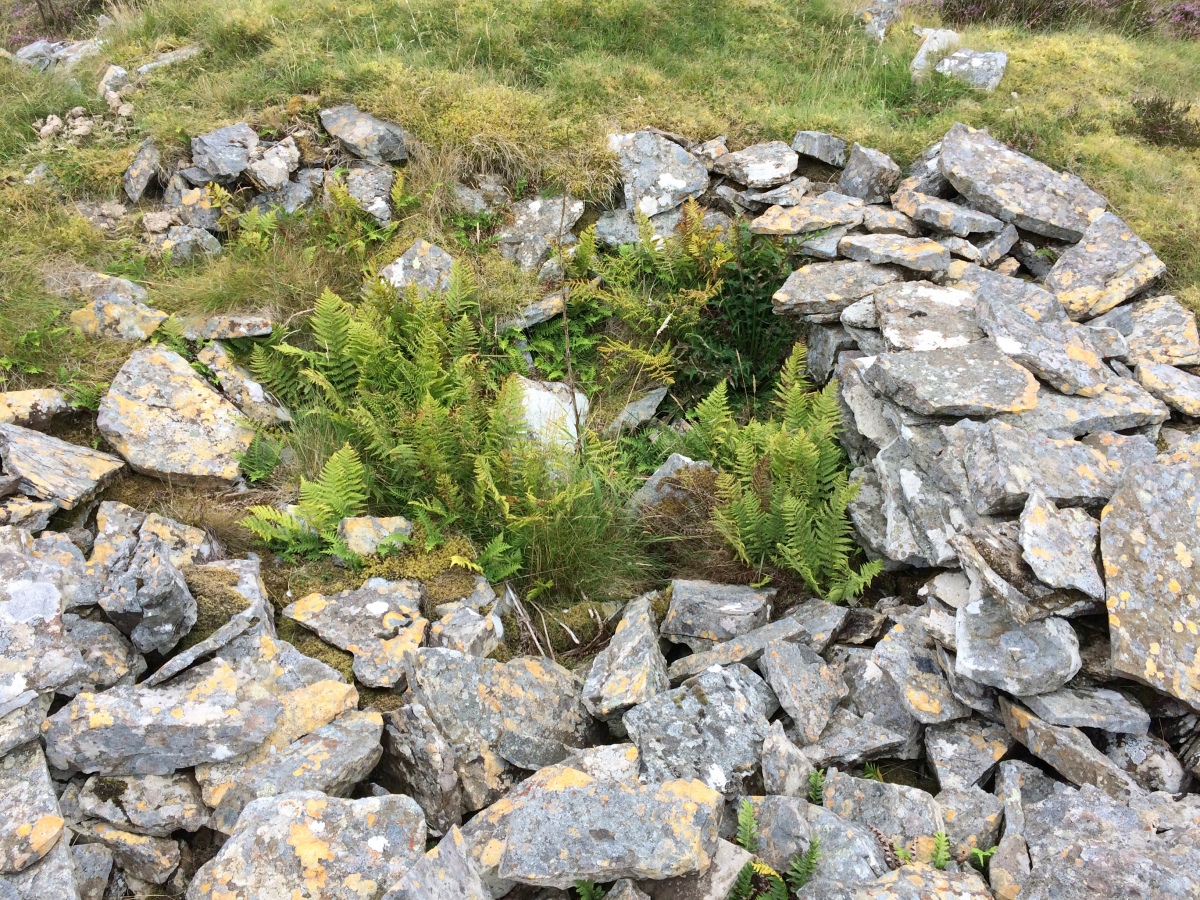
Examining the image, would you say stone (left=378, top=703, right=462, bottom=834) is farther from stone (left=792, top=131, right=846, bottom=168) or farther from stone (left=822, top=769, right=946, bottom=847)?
stone (left=792, top=131, right=846, bottom=168)

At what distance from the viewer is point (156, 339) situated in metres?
6.59

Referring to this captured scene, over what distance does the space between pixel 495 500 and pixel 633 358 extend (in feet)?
6.86

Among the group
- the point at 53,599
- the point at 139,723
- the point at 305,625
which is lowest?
the point at 305,625

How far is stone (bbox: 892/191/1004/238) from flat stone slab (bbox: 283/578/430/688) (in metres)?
5.33

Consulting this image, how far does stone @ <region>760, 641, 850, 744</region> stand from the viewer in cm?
438

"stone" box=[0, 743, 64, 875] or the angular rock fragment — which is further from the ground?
the angular rock fragment

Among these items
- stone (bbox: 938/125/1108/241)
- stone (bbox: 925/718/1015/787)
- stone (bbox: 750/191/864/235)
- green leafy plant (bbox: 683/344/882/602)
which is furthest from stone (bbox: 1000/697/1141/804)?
stone (bbox: 938/125/1108/241)

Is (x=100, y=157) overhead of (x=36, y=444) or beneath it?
overhead

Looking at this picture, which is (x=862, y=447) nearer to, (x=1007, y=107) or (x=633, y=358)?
(x=633, y=358)

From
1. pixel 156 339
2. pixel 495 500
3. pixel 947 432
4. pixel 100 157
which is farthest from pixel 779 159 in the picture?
pixel 100 157

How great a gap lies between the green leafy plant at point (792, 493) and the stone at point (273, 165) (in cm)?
476

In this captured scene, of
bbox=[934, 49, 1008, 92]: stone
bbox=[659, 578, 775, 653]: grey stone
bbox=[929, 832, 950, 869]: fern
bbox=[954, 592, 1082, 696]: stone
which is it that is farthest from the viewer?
bbox=[934, 49, 1008, 92]: stone

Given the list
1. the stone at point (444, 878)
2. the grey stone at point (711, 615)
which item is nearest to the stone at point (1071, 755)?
the grey stone at point (711, 615)

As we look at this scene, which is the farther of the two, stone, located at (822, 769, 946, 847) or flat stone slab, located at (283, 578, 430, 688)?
flat stone slab, located at (283, 578, 430, 688)
